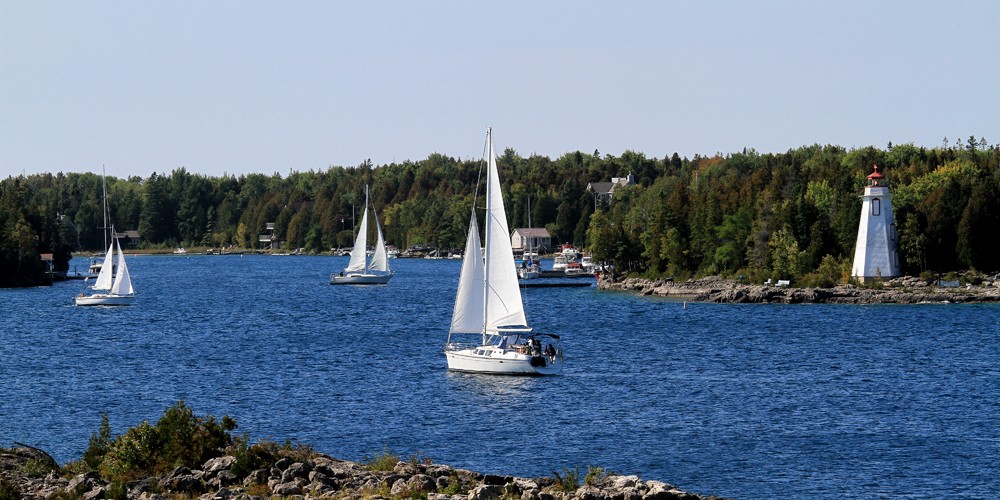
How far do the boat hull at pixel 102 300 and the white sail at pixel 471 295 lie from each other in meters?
59.9

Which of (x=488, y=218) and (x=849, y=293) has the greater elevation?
(x=488, y=218)

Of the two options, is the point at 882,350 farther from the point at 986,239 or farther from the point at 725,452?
the point at 986,239

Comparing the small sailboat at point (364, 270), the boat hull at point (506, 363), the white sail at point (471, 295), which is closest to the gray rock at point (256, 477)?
the boat hull at point (506, 363)

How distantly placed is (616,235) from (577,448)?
310 feet

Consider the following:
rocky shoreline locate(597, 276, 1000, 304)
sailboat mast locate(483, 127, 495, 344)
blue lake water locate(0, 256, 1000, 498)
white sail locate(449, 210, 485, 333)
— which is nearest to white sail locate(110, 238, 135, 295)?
blue lake water locate(0, 256, 1000, 498)

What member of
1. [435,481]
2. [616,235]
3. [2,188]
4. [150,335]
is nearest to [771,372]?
[435,481]

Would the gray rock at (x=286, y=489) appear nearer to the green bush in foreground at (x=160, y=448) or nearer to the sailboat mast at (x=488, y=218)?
the green bush in foreground at (x=160, y=448)

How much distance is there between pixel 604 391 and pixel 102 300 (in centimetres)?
6706

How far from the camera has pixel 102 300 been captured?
359ft

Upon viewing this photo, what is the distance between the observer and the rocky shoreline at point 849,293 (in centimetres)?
10044

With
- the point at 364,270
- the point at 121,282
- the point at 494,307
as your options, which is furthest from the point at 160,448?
the point at 364,270

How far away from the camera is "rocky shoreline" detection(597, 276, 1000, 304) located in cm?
10044

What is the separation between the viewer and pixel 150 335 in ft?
275

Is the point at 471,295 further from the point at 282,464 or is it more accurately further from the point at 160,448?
the point at 282,464
